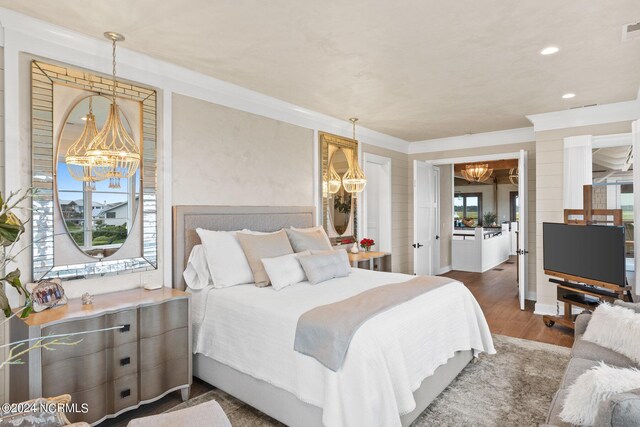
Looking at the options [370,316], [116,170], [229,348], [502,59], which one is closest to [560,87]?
[502,59]

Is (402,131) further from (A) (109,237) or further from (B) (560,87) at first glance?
(A) (109,237)

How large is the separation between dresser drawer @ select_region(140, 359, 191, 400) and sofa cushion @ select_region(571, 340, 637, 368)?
Result: 102 inches

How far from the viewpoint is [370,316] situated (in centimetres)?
227

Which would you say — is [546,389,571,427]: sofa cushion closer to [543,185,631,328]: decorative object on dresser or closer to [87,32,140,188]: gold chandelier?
[543,185,631,328]: decorative object on dresser

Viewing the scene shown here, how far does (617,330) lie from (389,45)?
2395 mm

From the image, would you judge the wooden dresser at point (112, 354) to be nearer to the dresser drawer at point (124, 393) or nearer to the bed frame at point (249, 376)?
the dresser drawer at point (124, 393)

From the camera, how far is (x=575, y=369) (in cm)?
203

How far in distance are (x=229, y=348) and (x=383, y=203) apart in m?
4.15

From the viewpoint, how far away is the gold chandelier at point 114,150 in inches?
106

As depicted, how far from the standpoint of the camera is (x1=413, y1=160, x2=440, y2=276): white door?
6.11m

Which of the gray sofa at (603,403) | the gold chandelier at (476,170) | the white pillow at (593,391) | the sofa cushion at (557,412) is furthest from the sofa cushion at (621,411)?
the gold chandelier at (476,170)

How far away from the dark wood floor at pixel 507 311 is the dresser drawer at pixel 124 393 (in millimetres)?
3646

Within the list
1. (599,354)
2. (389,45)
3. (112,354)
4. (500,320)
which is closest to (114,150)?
(112,354)

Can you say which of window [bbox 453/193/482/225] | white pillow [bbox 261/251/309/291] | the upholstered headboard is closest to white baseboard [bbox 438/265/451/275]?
the upholstered headboard
